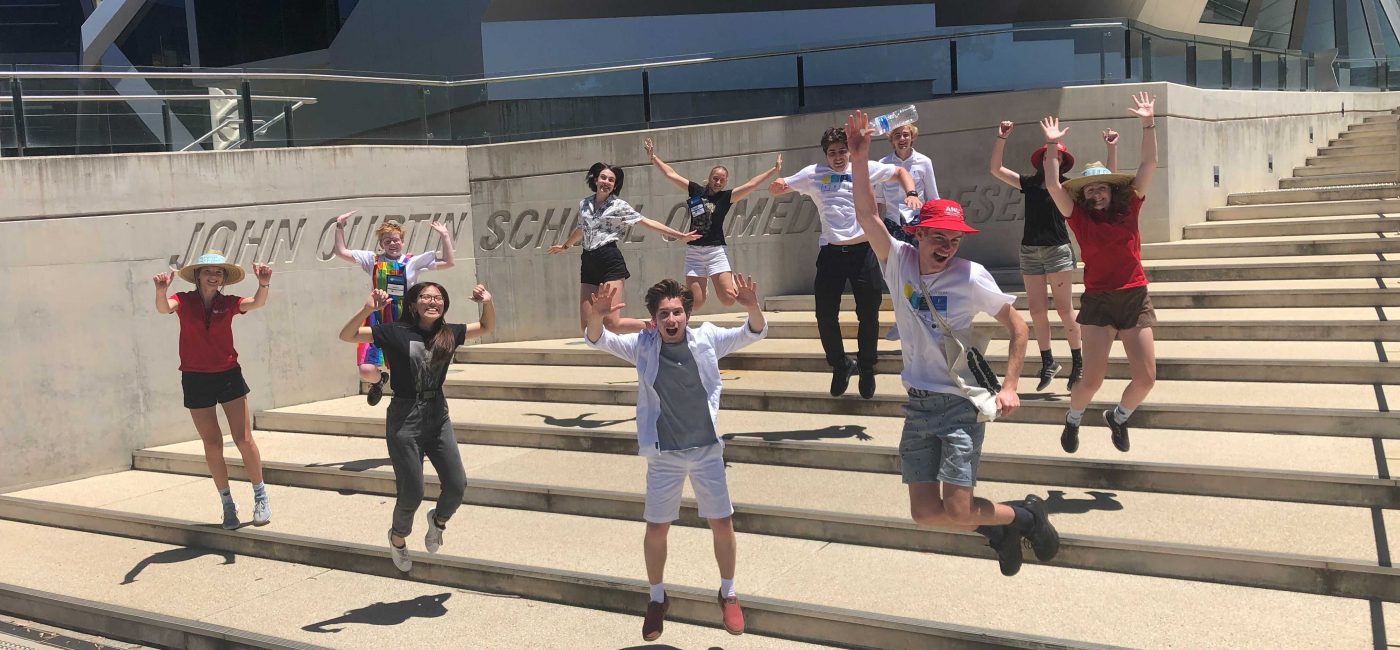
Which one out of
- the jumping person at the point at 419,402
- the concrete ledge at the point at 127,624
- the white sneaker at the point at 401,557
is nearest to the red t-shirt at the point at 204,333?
the concrete ledge at the point at 127,624

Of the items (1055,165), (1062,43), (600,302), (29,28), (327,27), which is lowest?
(600,302)

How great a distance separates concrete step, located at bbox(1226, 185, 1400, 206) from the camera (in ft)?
41.7

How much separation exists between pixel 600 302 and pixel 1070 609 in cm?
258

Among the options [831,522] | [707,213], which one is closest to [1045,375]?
[831,522]

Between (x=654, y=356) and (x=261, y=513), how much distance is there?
386cm

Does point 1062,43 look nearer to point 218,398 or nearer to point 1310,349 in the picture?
point 1310,349

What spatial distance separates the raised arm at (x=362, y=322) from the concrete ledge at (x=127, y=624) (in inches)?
65.5

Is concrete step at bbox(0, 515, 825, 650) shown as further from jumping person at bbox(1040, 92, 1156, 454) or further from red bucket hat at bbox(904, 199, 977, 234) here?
jumping person at bbox(1040, 92, 1156, 454)

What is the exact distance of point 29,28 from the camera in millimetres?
45438

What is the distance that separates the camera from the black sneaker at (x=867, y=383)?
323 inches

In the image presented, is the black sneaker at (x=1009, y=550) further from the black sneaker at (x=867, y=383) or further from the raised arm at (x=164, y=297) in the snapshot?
the raised arm at (x=164, y=297)

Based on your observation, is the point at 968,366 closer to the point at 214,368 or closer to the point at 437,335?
the point at 437,335

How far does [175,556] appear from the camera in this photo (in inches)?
293

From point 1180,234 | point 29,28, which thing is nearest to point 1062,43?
point 1180,234
